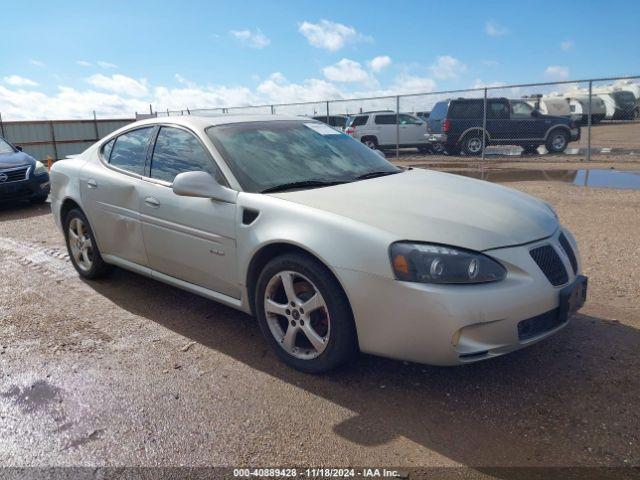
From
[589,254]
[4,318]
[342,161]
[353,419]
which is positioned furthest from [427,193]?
[4,318]

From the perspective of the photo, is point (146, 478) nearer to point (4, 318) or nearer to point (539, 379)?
point (539, 379)

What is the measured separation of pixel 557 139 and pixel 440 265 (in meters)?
17.5

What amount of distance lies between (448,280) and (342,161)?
5.25ft

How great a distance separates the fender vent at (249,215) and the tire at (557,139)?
56.2 ft

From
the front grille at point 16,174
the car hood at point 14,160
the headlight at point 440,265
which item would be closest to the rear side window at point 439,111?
the car hood at point 14,160

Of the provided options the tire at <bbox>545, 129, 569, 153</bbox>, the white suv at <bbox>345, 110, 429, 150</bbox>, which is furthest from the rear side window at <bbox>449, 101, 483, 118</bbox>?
the tire at <bbox>545, 129, 569, 153</bbox>

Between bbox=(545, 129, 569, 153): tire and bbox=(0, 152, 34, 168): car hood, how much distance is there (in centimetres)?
1532

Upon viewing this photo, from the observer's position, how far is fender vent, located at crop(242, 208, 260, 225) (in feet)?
11.1

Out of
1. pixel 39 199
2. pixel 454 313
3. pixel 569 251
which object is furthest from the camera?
pixel 39 199

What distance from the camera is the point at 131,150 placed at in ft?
15.0

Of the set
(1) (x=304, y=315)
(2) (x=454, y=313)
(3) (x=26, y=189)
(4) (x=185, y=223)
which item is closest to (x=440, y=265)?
(2) (x=454, y=313)

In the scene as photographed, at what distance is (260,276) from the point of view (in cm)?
337

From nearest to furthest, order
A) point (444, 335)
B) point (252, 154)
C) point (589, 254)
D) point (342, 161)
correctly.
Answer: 1. point (444, 335)
2. point (252, 154)
3. point (342, 161)
4. point (589, 254)

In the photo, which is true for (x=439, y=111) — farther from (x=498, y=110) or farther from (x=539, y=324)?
(x=539, y=324)
